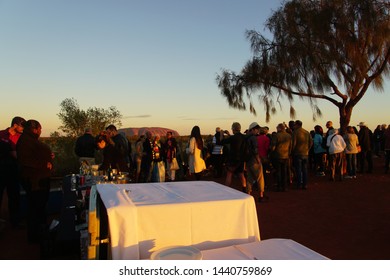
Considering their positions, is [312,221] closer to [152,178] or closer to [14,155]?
[152,178]

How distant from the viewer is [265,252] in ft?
6.43

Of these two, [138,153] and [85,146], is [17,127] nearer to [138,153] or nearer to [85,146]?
[85,146]

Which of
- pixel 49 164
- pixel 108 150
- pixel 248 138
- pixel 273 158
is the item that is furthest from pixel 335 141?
pixel 49 164

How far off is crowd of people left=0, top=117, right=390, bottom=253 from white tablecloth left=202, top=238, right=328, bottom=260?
9.37 ft

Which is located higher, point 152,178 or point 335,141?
point 335,141

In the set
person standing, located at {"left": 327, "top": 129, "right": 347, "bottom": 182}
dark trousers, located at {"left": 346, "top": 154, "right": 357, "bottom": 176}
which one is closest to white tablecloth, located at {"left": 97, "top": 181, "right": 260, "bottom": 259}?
person standing, located at {"left": 327, "top": 129, "right": 347, "bottom": 182}

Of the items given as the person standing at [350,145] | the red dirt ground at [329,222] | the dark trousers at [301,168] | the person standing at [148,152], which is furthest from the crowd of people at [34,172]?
the person standing at [350,145]

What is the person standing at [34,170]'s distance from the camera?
4461mm

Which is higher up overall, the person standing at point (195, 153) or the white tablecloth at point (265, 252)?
the person standing at point (195, 153)

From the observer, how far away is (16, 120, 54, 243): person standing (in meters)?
4.46

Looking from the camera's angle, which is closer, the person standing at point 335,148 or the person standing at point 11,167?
the person standing at point 11,167

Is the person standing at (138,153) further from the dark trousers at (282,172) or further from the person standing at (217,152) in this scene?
the dark trousers at (282,172)

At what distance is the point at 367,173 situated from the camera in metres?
11.0

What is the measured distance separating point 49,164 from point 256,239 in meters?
3.52
